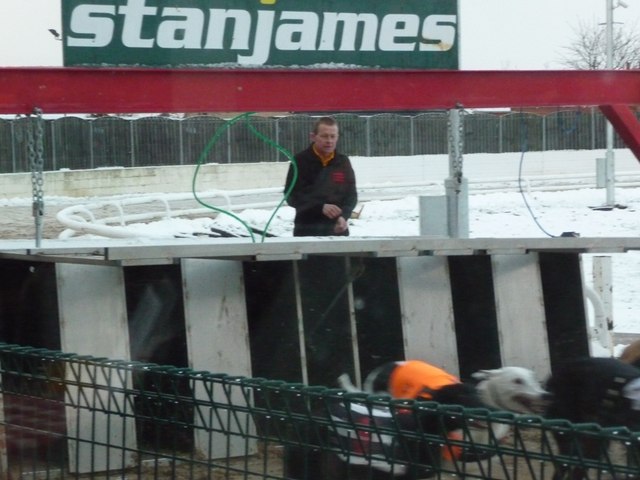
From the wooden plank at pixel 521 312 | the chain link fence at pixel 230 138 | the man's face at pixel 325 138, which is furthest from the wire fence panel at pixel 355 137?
the wooden plank at pixel 521 312

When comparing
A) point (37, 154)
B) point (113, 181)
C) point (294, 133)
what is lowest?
point (113, 181)

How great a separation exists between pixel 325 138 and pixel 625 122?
6.53 ft

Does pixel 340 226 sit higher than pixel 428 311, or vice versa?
pixel 340 226

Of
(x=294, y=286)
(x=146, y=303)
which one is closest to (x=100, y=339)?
(x=146, y=303)

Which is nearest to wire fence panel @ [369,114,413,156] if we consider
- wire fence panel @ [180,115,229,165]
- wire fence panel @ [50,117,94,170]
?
wire fence panel @ [180,115,229,165]

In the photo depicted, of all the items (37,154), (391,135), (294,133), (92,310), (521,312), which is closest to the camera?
(92,310)

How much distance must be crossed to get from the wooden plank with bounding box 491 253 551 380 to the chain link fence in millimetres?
14614

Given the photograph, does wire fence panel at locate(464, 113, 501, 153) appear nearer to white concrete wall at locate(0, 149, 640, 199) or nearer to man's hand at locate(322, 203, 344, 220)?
white concrete wall at locate(0, 149, 640, 199)

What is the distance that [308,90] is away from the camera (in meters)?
6.62

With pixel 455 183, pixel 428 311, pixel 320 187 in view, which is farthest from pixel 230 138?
pixel 428 311

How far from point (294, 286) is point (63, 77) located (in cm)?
169

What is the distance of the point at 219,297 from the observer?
Result: 19.5ft

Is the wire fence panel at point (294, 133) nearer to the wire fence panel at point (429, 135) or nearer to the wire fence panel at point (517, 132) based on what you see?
A: the wire fence panel at point (429, 135)

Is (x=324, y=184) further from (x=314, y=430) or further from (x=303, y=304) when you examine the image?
(x=314, y=430)
